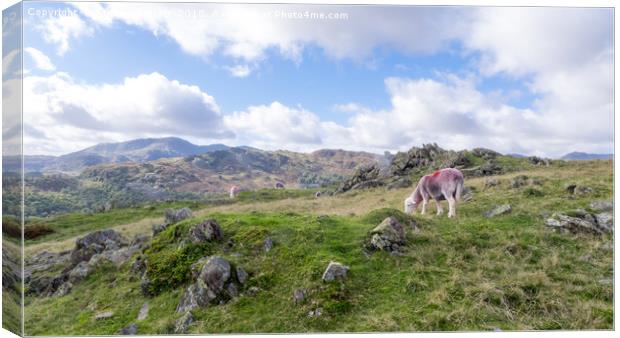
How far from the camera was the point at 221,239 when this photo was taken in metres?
14.0

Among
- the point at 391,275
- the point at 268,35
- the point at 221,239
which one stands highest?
the point at 268,35

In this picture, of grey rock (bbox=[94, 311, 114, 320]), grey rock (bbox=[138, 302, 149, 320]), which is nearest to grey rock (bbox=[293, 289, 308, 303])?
grey rock (bbox=[138, 302, 149, 320])

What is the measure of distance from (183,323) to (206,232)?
11.1 ft

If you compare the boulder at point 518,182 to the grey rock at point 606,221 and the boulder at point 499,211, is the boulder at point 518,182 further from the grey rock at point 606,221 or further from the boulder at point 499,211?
the grey rock at point 606,221

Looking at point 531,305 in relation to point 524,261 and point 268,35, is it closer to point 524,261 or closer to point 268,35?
point 524,261

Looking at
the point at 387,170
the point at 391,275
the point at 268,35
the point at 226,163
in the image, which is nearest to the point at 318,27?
the point at 268,35

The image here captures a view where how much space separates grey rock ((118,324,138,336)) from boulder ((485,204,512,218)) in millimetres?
14345

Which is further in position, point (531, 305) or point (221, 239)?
point (221, 239)

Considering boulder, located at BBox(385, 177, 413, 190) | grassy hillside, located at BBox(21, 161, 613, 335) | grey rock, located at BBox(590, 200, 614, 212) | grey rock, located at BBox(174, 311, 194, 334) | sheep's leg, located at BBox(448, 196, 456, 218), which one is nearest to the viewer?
grassy hillside, located at BBox(21, 161, 613, 335)

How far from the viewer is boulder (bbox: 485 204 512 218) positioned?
56.9 feet

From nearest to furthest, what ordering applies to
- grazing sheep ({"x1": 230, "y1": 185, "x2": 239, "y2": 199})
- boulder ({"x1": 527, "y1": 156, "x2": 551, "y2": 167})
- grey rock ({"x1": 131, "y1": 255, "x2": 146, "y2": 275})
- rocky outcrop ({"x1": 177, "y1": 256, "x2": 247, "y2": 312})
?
rocky outcrop ({"x1": 177, "y1": 256, "x2": 247, "y2": 312}) < grey rock ({"x1": 131, "y1": 255, "x2": 146, "y2": 275}) < boulder ({"x1": 527, "y1": 156, "x2": 551, "y2": 167}) < grazing sheep ({"x1": 230, "y1": 185, "x2": 239, "y2": 199})

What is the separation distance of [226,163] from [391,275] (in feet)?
103

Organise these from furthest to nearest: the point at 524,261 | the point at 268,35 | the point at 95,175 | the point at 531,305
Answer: the point at 95,175, the point at 268,35, the point at 524,261, the point at 531,305

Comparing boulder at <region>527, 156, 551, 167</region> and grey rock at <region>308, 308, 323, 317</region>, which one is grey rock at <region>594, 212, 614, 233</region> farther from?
boulder at <region>527, 156, 551, 167</region>
